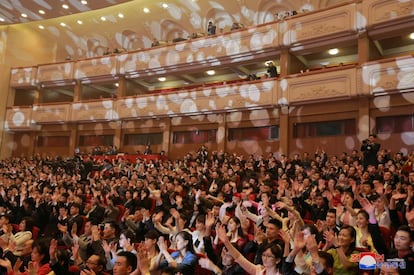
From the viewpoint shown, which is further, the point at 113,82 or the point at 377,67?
the point at 113,82

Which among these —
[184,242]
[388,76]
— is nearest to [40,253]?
[184,242]

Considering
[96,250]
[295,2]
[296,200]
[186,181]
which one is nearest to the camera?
[96,250]

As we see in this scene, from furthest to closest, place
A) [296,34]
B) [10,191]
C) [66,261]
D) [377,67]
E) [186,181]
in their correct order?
[296,34], [377,67], [186,181], [10,191], [66,261]

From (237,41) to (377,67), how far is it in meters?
2.48

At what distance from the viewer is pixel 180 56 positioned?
25.0 feet

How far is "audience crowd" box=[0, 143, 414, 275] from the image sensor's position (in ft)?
5.18

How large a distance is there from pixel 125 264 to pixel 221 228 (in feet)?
1.39

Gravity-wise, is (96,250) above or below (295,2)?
below

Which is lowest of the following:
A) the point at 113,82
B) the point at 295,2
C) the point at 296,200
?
the point at 296,200

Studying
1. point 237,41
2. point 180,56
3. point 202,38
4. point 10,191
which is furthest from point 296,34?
point 10,191

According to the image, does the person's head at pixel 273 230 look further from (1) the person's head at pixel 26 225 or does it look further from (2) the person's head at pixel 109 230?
(1) the person's head at pixel 26 225

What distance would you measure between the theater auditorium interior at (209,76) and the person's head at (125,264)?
179 inches

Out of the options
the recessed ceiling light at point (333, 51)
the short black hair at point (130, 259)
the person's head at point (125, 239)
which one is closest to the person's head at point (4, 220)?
the person's head at point (125, 239)

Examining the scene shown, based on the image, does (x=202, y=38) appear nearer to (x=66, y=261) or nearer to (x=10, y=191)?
(x=10, y=191)
